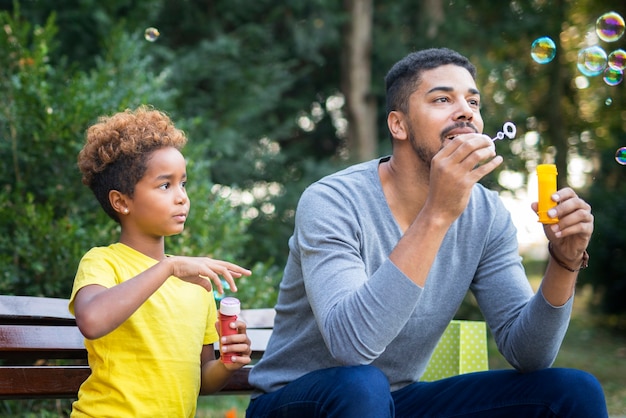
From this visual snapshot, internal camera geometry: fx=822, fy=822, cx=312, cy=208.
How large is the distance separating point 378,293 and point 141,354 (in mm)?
692

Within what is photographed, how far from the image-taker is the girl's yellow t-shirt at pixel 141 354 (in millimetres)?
2084

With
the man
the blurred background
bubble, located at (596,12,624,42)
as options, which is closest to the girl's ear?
the man

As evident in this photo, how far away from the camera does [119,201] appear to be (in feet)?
7.40

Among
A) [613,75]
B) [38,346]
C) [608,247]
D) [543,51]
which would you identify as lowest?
[608,247]

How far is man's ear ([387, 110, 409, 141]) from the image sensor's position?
240 centimetres

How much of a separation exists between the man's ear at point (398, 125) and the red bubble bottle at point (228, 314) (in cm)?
71

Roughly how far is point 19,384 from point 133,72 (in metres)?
2.62

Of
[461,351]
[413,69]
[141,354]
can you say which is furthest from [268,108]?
[141,354]

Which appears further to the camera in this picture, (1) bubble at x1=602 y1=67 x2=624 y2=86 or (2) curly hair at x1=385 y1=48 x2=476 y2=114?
(1) bubble at x1=602 y1=67 x2=624 y2=86

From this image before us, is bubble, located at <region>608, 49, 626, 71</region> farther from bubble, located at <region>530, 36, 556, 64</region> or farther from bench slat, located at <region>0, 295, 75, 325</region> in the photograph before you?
bench slat, located at <region>0, 295, 75, 325</region>

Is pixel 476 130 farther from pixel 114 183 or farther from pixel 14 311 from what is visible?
pixel 14 311

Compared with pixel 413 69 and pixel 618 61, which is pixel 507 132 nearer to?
pixel 413 69

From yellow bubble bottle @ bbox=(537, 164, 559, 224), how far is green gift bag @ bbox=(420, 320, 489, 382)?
0.91 meters

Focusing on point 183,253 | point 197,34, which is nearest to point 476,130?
point 183,253
